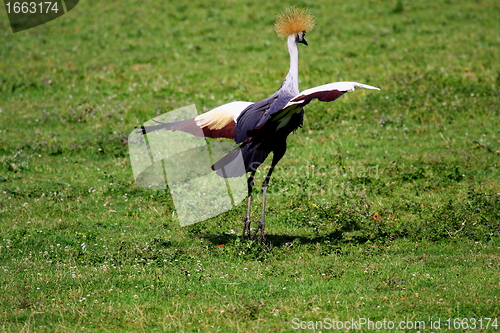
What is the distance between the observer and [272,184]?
1064 cm

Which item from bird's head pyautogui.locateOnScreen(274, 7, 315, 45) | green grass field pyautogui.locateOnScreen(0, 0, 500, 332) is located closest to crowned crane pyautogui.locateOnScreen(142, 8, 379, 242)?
bird's head pyautogui.locateOnScreen(274, 7, 315, 45)

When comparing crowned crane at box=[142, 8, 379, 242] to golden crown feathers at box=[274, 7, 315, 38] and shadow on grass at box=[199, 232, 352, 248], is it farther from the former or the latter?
shadow on grass at box=[199, 232, 352, 248]

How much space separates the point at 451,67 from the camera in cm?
1602

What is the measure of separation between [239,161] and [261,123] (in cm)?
82

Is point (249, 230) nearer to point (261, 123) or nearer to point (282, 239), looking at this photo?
point (282, 239)

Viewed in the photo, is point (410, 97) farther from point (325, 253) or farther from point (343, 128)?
point (325, 253)

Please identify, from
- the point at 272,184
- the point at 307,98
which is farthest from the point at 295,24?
the point at 272,184

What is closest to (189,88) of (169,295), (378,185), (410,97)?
(410,97)

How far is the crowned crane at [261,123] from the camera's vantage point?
7.62 m

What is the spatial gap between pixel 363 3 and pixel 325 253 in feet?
56.4

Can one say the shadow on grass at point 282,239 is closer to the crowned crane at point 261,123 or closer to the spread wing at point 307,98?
the crowned crane at point 261,123

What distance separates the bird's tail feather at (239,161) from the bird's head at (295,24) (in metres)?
1.76

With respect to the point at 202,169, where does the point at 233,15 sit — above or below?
above

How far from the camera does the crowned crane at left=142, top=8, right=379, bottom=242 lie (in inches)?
300
